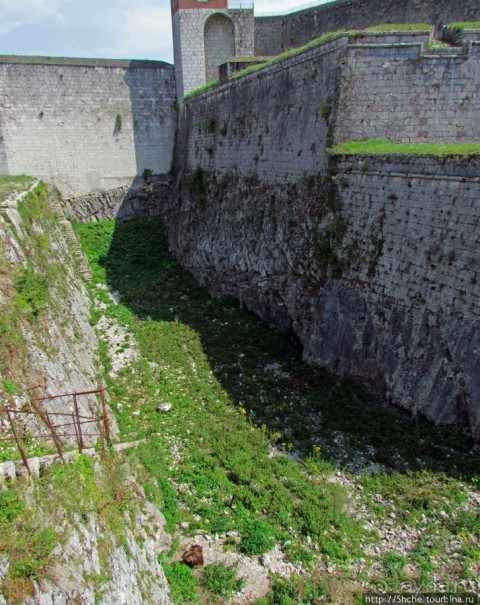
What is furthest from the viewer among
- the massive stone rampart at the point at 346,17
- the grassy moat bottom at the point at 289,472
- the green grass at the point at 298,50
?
the massive stone rampart at the point at 346,17

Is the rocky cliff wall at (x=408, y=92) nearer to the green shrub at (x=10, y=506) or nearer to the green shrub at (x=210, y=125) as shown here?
A: the green shrub at (x=210, y=125)

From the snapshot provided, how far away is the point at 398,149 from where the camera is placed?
1054 centimetres

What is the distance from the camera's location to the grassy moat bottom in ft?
21.9

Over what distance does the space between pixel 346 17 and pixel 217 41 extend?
233 inches

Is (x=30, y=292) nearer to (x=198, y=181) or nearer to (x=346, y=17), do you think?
(x=198, y=181)

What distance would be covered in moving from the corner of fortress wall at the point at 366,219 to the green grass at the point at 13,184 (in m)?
7.54

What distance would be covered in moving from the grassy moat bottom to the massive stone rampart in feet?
41.9

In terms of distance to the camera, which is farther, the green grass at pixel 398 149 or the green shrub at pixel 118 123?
the green shrub at pixel 118 123

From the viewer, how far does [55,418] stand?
7.08 m

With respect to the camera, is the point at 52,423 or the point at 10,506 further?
the point at 52,423

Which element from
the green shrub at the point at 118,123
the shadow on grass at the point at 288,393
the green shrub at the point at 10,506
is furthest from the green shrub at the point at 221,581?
the green shrub at the point at 118,123

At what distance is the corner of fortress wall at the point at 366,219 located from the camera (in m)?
8.89

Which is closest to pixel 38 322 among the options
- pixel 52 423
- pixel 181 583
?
pixel 52 423

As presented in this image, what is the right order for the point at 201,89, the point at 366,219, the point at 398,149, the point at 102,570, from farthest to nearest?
the point at 201,89 < the point at 366,219 < the point at 398,149 < the point at 102,570
